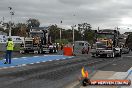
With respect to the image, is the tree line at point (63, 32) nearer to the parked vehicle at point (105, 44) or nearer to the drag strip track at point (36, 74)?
the parked vehicle at point (105, 44)

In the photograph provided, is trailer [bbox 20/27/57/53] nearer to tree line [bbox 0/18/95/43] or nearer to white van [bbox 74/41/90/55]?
white van [bbox 74/41/90/55]

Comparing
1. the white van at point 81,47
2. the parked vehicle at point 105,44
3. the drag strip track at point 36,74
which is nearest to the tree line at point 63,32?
the white van at point 81,47

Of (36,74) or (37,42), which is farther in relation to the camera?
(37,42)

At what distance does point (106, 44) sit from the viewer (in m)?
43.4

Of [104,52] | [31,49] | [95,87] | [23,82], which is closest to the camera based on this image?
[95,87]

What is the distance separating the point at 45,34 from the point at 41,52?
2.50 meters

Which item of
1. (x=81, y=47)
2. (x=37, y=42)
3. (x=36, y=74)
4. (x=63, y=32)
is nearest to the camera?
(x=36, y=74)

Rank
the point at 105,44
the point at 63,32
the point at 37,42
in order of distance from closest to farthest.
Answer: the point at 105,44
the point at 37,42
the point at 63,32

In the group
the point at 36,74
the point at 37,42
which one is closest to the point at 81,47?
the point at 37,42

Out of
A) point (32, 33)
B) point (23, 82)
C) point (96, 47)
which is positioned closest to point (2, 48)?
point (32, 33)

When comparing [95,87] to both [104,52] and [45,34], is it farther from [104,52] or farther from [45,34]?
[45,34]

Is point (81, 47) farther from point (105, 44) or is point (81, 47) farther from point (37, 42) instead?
point (105, 44)

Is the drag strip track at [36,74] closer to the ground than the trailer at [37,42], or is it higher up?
closer to the ground

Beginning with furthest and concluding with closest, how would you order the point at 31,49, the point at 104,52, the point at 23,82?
the point at 31,49
the point at 104,52
the point at 23,82
